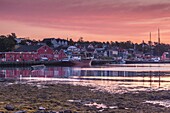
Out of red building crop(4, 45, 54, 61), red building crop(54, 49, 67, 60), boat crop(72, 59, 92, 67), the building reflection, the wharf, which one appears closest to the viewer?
the building reflection

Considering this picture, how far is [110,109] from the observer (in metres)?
14.6

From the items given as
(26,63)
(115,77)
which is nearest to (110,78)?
(115,77)

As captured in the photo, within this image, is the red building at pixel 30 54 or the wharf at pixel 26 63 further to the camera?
the red building at pixel 30 54

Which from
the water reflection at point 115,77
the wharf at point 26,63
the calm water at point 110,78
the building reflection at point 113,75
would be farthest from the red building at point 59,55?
the water reflection at point 115,77

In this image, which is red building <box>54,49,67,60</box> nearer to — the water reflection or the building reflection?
the building reflection

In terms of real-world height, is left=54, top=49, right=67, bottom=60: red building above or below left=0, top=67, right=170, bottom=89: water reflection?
above

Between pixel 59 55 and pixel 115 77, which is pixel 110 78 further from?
pixel 59 55

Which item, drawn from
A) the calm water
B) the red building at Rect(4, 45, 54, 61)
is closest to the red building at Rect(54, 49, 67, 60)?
the red building at Rect(4, 45, 54, 61)

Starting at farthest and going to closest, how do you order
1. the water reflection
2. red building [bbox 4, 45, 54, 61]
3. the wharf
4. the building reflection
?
red building [bbox 4, 45, 54, 61] < the wharf < the building reflection < the water reflection

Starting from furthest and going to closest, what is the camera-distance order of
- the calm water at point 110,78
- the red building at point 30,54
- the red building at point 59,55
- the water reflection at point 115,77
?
1. the red building at point 59,55
2. the red building at point 30,54
3. the water reflection at point 115,77
4. the calm water at point 110,78

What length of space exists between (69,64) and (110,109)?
307ft

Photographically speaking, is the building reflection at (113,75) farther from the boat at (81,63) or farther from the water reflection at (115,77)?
the boat at (81,63)

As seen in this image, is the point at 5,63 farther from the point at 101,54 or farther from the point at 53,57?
the point at 101,54

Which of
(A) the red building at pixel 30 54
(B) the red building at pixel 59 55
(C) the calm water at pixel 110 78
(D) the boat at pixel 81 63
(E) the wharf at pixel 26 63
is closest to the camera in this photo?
(C) the calm water at pixel 110 78
